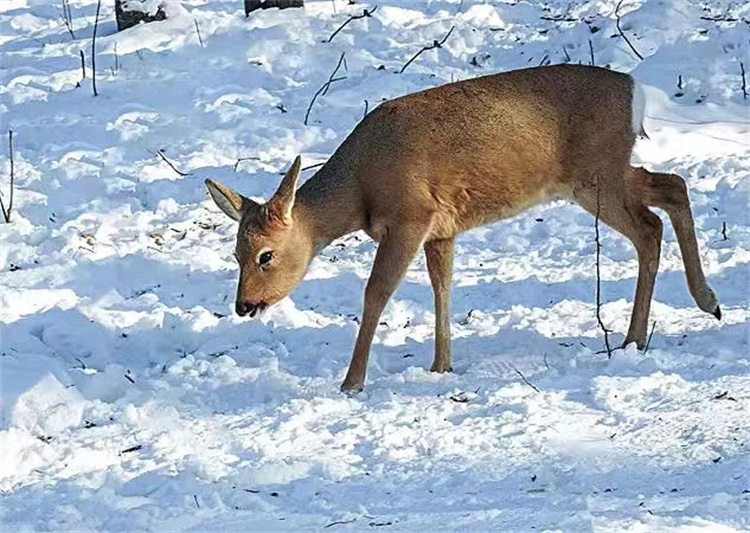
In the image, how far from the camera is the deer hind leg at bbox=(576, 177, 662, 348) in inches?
317

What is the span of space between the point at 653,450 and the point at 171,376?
285 centimetres

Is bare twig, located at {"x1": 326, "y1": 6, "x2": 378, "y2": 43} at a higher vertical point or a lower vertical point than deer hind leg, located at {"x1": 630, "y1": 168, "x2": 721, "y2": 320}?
lower

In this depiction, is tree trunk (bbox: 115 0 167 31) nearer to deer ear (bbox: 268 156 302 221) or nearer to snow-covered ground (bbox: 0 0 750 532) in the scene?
snow-covered ground (bbox: 0 0 750 532)

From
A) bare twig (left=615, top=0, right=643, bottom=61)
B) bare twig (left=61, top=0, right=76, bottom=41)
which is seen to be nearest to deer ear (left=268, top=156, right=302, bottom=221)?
bare twig (left=615, top=0, right=643, bottom=61)

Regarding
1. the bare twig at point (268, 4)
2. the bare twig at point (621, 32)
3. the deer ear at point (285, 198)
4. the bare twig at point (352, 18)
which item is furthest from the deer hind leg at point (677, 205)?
the bare twig at point (268, 4)

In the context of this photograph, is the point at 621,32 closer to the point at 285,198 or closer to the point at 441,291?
the point at 441,291

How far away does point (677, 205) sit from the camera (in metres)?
8.30

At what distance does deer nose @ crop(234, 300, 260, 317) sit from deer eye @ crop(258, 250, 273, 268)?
219 mm

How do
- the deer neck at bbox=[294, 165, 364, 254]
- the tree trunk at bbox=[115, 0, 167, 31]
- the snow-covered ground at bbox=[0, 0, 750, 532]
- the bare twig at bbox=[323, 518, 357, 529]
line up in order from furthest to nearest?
the tree trunk at bbox=[115, 0, 167, 31] < the deer neck at bbox=[294, 165, 364, 254] < the snow-covered ground at bbox=[0, 0, 750, 532] < the bare twig at bbox=[323, 518, 357, 529]

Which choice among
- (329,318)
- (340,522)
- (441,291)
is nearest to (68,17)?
(329,318)

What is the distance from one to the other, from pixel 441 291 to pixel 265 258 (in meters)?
1.11

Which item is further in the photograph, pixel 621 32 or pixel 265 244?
pixel 621 32

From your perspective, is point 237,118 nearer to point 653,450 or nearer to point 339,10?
Result: point 339,10

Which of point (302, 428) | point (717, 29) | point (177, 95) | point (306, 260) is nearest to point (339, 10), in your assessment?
point (177, 95)
